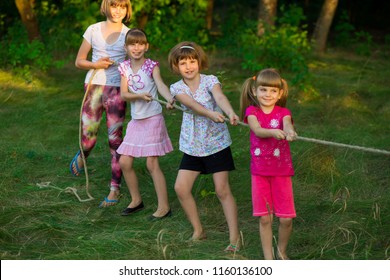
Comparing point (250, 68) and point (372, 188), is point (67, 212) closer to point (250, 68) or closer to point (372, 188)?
point (372, 188)

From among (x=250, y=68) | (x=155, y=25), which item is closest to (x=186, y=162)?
(x=250, y=68)

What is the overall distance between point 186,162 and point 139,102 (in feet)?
2.28

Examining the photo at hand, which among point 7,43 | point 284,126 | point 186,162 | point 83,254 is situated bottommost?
point 7,43

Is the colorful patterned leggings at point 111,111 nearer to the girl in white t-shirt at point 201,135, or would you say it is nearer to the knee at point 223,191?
the girl in white t-shirt at point 201,135

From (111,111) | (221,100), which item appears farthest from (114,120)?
(221,100)

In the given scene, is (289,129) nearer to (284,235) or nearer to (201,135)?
(284,235)

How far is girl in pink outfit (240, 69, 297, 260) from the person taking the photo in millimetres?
4141

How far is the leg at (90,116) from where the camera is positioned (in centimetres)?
565

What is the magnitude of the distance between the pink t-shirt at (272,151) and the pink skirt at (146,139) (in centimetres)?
113

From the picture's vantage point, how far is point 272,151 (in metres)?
4.15

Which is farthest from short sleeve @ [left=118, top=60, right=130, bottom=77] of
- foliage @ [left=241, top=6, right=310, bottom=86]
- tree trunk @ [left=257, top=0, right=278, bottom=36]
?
tree trunk @ [left=257, top=0, right=278, bottom=36]

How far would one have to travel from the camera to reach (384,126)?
7.33 metres

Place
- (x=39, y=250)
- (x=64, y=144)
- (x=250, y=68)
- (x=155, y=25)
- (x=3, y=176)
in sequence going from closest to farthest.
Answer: (x=39, y=250) → (x=3, y=176) → (x=64, y=144) → (x=250, y=68) → (x=155, y=25)

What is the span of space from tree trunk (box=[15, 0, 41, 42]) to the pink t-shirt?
6.99 meters
